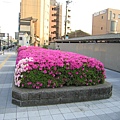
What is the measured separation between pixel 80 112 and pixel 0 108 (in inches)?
77.8

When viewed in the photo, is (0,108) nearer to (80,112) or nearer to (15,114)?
(15,114)

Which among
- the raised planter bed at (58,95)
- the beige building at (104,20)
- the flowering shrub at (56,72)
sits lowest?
the raised planter bed at (58,95)

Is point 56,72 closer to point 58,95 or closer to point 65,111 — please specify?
point 58,95

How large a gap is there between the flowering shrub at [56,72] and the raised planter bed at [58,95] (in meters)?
0.18

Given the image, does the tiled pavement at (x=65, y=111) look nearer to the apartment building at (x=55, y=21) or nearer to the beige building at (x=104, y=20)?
the beige building at (x=104, y=20)

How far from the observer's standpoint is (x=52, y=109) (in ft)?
13.1

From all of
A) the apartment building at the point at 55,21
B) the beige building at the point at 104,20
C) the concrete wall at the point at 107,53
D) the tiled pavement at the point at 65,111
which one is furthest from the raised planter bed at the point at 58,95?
the apartment building at the point at 55,21

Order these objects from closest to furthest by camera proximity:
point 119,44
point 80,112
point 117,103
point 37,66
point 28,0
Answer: point 80,112, point 37,66, point 117,103, point 119,44, point 28,0

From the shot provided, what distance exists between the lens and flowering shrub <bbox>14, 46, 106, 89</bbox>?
4221mm

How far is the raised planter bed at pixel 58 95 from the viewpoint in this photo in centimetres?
404

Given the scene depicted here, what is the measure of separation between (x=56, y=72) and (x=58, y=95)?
2.08 feet

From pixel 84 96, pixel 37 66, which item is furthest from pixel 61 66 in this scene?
pixel 84 96

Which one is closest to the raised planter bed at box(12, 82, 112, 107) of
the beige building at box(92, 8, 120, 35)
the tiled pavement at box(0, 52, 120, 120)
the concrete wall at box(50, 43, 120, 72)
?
the tiled pavement at box(0, 52, 120, 120)

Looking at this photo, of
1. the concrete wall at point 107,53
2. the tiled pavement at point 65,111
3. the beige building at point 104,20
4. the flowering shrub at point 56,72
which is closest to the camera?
the tiled pavement at point 65,111
